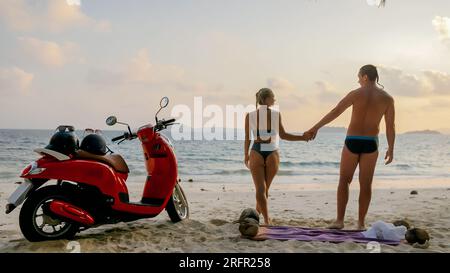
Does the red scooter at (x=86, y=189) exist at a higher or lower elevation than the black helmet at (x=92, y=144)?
lower

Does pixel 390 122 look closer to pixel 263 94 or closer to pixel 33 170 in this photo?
pixel 263 94

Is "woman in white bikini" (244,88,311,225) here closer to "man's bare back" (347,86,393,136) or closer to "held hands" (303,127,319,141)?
"held hands" (303,127,319,141)

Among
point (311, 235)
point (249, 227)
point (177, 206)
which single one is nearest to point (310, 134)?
point (311, 235)

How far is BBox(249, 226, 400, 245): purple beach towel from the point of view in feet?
16.4

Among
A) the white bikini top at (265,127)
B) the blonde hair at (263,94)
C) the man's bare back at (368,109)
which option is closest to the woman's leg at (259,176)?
the white bikini top at (265,127)

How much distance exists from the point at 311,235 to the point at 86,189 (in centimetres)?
258

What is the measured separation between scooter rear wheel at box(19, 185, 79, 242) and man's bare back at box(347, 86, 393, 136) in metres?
3.39

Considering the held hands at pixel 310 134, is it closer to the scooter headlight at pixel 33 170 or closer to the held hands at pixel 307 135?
the held hands at pixel 307 135

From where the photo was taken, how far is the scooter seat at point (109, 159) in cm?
477

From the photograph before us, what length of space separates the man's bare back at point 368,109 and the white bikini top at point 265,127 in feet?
2.95
